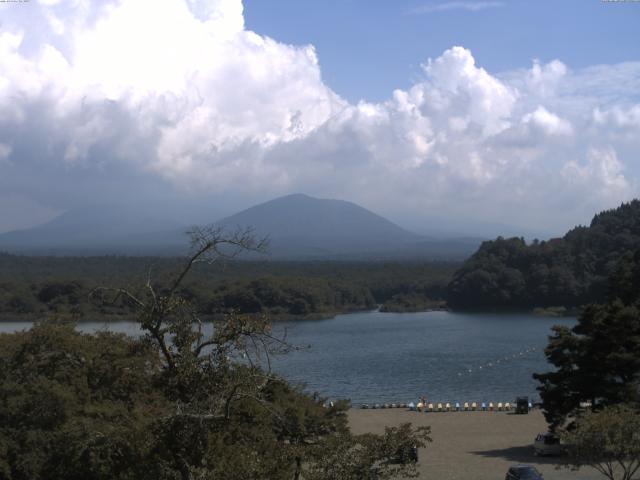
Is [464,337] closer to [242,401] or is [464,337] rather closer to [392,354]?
[392,354]

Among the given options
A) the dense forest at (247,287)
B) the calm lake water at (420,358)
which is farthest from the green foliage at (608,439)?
the dense forest at (247,287)

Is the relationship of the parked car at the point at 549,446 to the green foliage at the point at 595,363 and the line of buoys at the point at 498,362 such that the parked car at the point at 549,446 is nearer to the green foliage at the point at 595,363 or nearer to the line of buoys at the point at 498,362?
the green foliage at the point at 595,363

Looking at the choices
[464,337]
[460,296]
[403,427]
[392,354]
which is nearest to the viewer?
[403,427]

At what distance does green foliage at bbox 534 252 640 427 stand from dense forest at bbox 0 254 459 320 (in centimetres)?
2378

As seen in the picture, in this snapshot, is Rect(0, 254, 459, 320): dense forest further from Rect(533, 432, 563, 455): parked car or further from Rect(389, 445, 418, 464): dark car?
Rect(389, 445, 418, 464): dark car

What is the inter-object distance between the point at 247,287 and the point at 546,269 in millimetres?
21009

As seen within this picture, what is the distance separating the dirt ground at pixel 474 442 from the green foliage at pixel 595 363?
1205mm

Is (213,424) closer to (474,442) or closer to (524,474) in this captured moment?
(524,474)

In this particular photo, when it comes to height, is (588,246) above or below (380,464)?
above

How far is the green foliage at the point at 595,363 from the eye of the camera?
14.5m

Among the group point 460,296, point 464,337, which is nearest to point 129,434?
point 464,337

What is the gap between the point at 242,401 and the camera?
6523mm

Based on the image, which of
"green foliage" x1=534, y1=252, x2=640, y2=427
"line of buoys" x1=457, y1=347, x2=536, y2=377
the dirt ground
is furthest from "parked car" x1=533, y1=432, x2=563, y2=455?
"line of buoys" x1=457, y1=347, x2=536, y2=377

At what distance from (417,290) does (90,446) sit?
59.4 m
